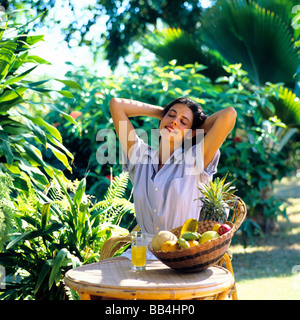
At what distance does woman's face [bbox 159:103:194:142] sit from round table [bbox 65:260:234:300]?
0.82 meters

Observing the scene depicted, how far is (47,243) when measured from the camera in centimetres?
318

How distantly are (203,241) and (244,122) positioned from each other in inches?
114

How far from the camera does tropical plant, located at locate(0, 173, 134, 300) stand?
2975 mm

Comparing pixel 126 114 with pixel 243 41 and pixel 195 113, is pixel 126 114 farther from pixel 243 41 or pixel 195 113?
pixel 243 41

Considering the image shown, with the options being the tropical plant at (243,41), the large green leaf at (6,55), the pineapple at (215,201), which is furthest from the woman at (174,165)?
the tropical plant at (243,41)

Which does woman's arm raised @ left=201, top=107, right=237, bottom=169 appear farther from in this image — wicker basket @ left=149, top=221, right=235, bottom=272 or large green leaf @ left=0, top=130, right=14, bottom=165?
large green leaf @ left=0, top=130, right=14, bottom=165

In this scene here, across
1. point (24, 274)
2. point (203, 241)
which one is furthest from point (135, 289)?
point (24, 274)

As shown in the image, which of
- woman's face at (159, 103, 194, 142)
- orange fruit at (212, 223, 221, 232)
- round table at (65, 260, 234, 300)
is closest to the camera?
round table at (65, 260, 234, 300)

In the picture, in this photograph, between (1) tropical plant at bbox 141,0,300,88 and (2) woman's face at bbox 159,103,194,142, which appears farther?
(1) tropical plant at bbox 141,0,300,88

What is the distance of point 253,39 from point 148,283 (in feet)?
15.2

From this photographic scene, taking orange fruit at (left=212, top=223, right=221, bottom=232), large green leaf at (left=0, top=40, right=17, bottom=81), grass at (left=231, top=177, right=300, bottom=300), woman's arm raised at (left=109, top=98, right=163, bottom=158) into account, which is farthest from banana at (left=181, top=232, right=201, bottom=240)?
grass at (left=231, top=177, right=300, bottom=300)

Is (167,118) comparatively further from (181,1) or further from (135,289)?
(181,1)

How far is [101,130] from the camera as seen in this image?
4.46 metres

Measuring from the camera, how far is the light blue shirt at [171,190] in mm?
2637
